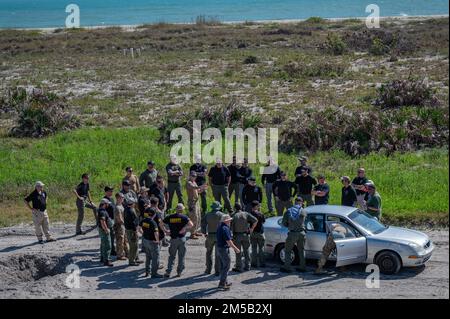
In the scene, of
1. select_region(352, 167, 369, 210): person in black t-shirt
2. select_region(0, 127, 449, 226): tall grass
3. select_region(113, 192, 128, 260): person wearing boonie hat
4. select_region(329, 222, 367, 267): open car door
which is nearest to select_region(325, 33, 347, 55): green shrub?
select_region(0, 127, 449, 226): tall grass

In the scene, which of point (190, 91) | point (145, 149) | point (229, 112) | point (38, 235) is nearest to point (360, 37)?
point (190, 91)

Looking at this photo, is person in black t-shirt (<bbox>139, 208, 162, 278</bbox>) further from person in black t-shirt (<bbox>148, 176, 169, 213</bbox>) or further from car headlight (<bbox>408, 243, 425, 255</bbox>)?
car headlight (<bbox>408, 243, 425, 255</bbox>)

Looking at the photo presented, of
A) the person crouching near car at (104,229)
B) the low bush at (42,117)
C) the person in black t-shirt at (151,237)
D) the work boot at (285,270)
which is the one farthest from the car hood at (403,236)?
the low bush at (42,117)

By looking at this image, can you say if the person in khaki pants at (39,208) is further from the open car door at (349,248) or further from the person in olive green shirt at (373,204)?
the person in olive green shirt at (373,204)

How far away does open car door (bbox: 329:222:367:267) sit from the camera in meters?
15.9

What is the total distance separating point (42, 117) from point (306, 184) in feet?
50.5

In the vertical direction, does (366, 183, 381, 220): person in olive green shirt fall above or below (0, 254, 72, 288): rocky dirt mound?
above

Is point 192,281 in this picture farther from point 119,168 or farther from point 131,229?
point 119,168

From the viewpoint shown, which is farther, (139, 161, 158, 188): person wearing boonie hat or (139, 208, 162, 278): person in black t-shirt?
(139, 161, 158, 188): person wearing boonie hat

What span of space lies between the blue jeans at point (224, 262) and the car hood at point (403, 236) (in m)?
3.20

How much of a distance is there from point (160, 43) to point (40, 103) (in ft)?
101

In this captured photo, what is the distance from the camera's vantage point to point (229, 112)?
3006 cm

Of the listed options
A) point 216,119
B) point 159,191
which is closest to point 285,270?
point 159,191

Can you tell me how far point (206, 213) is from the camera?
1816 cm
